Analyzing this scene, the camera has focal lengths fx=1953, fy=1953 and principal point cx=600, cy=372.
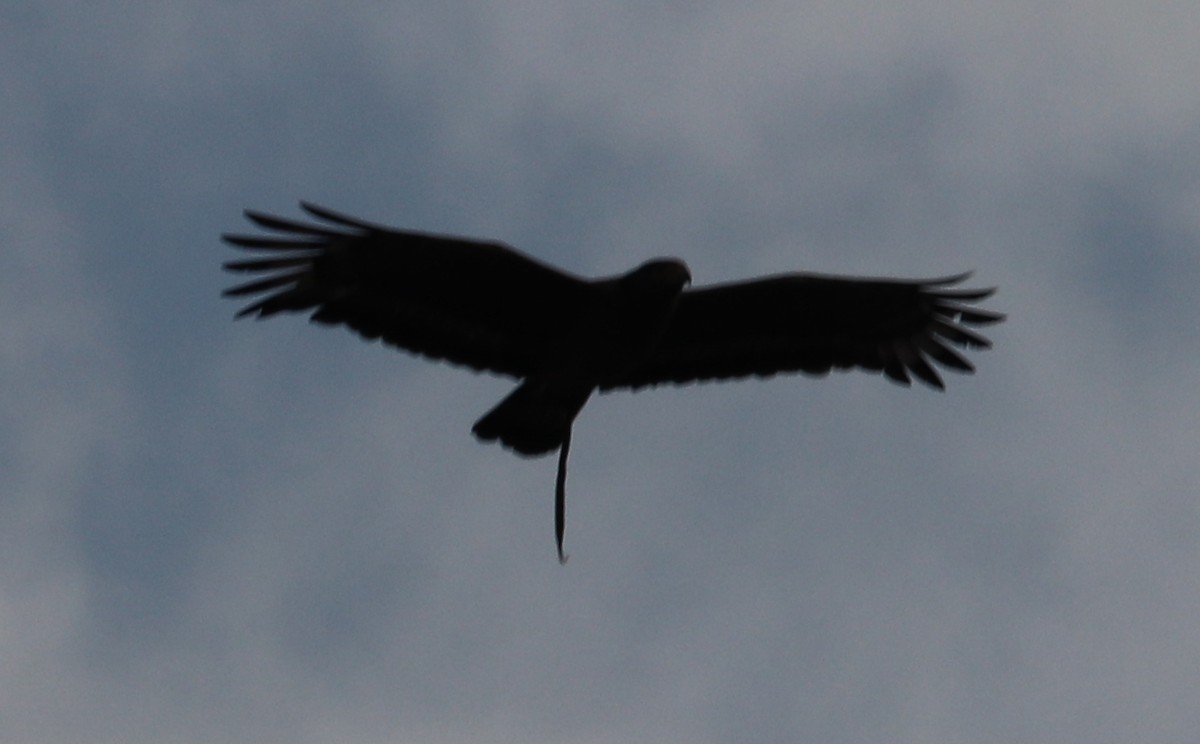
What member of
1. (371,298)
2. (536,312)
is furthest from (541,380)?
(371,298)

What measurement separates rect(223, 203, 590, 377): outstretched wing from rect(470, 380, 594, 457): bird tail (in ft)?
0.79

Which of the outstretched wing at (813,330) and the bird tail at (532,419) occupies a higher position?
the outstretched wing at (813,330)

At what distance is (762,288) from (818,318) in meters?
0.53

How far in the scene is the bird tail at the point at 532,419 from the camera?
1140 centimetres

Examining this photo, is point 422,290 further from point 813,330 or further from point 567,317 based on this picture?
point 813,330

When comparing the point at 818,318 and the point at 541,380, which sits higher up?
the point at 818,318

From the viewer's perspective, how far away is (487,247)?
11172 millimetres

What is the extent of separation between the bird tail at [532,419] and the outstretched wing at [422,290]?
241 mm

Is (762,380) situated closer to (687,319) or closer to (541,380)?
(687,319)

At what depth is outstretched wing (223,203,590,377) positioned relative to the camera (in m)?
11.2

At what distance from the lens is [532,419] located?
11414 mm

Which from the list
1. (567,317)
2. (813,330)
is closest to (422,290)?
A: (567,317)

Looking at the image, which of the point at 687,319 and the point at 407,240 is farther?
the point at 687,319

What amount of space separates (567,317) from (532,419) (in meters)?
0.65
